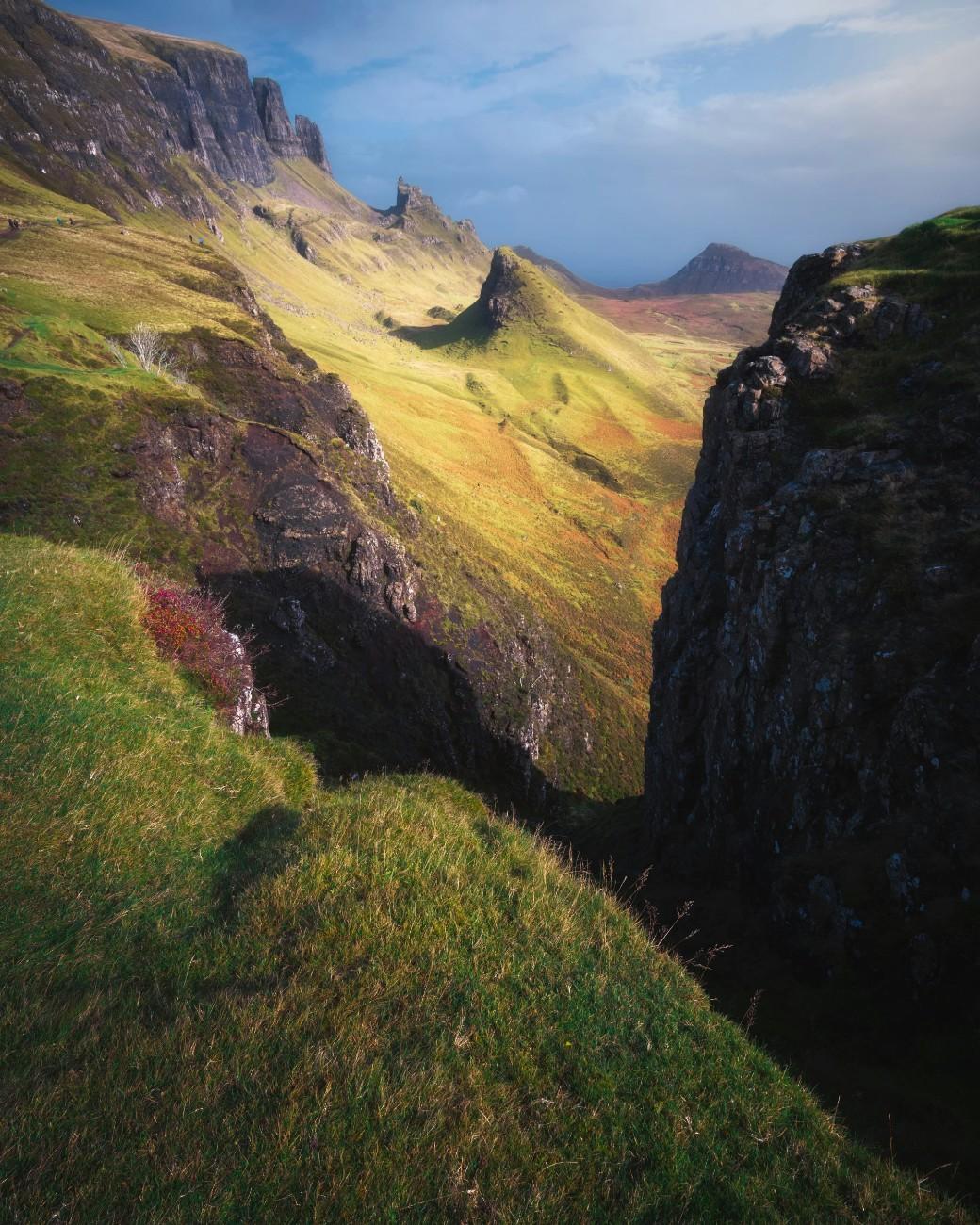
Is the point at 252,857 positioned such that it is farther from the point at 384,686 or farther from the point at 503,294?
the point at 503,294

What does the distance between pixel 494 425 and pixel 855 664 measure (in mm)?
94006

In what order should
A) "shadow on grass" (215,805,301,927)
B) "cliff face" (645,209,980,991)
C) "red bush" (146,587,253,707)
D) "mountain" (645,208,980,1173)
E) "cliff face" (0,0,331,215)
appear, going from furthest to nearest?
"cliff face" (0,0,331,215) < "red bush" (146,587,253,707) < "cliff face" (645,209,980,991) < "mountain" (645,208,980,1173) < "shadow on grass" (215,805,301,927)

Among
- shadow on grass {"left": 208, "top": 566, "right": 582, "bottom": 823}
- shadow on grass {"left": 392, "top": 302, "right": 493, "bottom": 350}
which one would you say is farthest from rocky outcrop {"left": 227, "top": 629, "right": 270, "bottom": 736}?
shadow on grass {"left": 392, "top": 302, "right": 493, "bottom": 350}

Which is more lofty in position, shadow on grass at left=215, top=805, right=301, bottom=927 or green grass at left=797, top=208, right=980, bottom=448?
green grass at left=797, top=208, right=980, bottom=448

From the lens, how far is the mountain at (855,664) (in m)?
10.0

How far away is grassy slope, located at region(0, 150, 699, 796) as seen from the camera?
4066cm

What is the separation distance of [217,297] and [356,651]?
44.3 meters

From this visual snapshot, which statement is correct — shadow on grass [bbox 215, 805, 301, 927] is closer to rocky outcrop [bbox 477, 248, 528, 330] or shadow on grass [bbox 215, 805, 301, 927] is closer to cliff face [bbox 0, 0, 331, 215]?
cliff face [bbox 0, 0, 331, 215]

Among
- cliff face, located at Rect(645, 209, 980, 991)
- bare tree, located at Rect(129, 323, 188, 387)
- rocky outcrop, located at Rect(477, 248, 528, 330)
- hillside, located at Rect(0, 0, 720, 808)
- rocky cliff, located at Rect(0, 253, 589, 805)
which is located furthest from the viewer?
rocky outcrop, located at Rect(477, 248, 528, 330)

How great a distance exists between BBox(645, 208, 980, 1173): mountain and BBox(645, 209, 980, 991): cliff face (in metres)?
0.06

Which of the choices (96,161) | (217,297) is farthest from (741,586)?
(96,161)

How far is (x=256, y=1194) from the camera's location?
3928mm

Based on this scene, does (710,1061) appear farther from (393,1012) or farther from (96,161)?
(96,161)

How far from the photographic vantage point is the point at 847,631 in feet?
48.8
